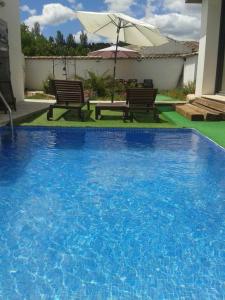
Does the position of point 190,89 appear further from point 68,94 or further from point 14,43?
point 68,94

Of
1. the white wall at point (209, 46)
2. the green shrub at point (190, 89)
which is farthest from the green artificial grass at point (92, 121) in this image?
the green shrub at point (190, 89)

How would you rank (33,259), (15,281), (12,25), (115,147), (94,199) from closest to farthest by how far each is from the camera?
(15,281)
(33,259)
(94,199)
(115,147)
(12,25)

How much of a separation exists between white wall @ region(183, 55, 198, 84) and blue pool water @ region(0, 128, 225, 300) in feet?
41.4

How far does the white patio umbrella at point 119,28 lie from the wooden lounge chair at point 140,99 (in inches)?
99.3

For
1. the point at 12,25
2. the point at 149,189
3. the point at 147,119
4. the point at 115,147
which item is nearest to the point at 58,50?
the point at 12,25

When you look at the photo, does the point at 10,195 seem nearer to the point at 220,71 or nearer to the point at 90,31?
the point at 90,31

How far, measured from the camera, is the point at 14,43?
13.8 meters

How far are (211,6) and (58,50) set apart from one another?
30.8m

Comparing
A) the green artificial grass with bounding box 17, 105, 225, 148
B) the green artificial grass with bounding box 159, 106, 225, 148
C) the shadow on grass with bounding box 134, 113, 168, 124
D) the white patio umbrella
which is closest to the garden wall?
the white patio umbrella

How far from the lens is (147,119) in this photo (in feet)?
35.1

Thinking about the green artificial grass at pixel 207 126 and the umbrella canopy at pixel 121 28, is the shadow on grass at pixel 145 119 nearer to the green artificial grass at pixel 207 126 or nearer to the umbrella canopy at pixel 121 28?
the green artificial grass at pixel 207 126

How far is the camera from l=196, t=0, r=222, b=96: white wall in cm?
1389

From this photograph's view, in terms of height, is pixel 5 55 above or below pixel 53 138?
above

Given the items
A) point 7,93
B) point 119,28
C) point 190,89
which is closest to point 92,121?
point 7,93
